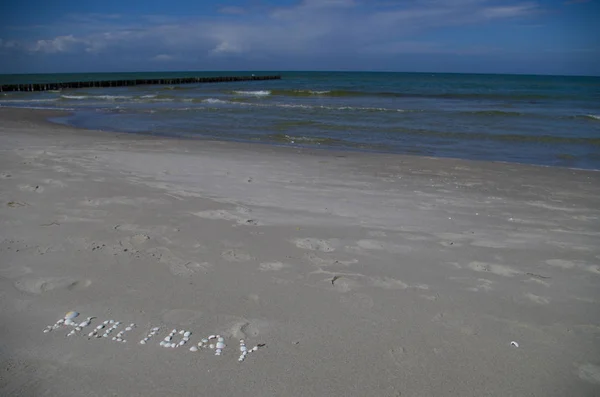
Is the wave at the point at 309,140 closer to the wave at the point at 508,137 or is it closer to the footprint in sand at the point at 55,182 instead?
the wave at the point at 508,137

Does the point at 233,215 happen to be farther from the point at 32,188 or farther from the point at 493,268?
the point at 32,188

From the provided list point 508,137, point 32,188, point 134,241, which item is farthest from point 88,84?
point 134,241

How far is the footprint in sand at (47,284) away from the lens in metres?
3.20

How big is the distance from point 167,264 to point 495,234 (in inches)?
131

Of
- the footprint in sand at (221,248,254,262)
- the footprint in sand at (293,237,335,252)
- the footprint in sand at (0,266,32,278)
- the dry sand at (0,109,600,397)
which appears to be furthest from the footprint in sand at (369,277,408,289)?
the footprint in sand at (0,266,32,278)

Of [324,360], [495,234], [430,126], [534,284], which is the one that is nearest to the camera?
[324,360]

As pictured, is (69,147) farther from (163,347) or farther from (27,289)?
(163,347)

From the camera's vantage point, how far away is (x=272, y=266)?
370 cm

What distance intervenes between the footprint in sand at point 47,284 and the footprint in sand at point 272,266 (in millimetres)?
1339

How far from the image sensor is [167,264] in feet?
12.1

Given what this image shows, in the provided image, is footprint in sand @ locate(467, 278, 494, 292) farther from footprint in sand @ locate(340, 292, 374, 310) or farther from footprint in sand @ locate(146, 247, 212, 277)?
footprint in sand @ locate(146, 247, 212, 277)

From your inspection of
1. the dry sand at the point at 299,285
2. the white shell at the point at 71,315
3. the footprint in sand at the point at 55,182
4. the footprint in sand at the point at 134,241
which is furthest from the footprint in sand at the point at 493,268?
the footprint in sand at the point at 55,182

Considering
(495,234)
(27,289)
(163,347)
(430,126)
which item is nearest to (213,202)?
(27,289)

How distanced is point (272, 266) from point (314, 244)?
2.04ft
